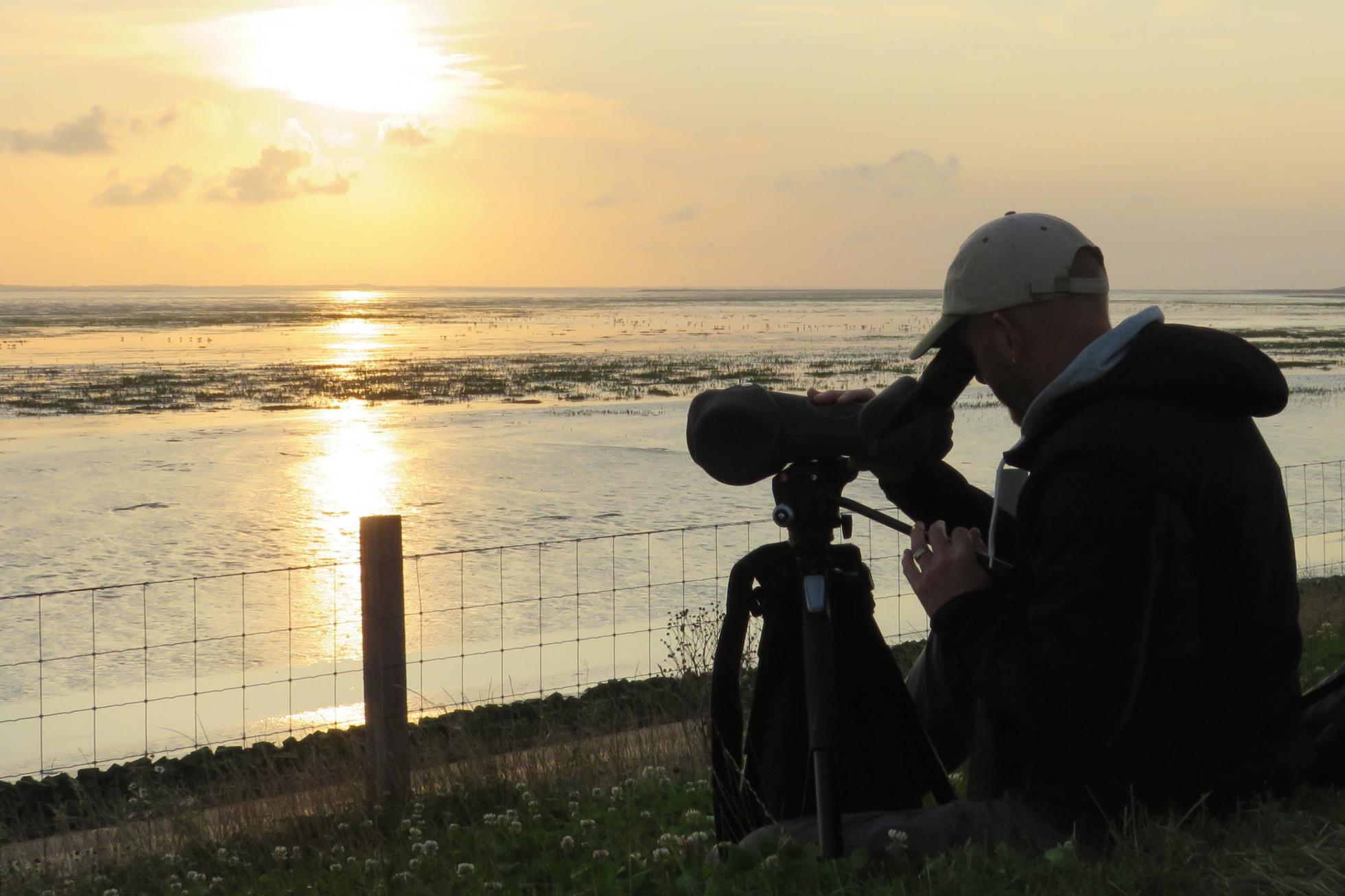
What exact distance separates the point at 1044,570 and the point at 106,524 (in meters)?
11.2

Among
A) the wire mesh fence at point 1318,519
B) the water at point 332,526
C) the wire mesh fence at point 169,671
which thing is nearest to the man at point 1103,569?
the wire mesh fence at point 169,671

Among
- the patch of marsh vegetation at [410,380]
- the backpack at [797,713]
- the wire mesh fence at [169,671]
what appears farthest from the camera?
the patch of marsh vegetation at [410,380]

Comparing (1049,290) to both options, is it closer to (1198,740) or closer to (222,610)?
(1198,740)

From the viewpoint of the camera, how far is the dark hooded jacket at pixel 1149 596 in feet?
6.69

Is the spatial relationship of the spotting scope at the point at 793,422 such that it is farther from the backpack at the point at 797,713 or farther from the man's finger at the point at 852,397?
the backpack at the point at 797,713

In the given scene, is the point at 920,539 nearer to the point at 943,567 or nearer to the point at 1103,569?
the point at 943,567

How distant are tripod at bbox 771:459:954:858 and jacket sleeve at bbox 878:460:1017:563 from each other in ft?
0.85

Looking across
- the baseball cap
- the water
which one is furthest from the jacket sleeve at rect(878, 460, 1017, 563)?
the water

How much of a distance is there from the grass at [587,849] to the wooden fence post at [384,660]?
3.9 inches

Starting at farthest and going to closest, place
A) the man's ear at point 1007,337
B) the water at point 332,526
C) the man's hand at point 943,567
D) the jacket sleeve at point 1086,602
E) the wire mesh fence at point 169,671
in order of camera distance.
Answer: the water at point 332,526, the wire mesh fence at point 169,671, the man's ear at point 1007,337, the man's hand at point 943,567, the jacket sleeve at point 1086,602

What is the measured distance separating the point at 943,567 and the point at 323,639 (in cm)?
651

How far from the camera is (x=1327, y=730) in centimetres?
271

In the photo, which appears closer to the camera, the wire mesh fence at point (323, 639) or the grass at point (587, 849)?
the grass at point (587, 849)

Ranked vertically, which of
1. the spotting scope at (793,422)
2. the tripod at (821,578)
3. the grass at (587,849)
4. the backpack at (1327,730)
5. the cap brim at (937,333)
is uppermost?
the cap brim at (937,333)
